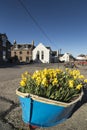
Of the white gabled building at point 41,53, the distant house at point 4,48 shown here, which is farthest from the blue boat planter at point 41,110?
the white gabled building at point 41,53

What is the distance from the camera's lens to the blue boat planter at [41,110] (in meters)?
4.17

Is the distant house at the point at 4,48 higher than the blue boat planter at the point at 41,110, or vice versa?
the distant house at the point at 4,48

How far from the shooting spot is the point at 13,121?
4.86m

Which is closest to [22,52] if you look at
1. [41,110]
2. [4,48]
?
[4,48]

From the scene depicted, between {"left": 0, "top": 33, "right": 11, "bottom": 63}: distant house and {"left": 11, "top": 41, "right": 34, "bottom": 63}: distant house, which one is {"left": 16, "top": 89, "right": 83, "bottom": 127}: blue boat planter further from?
{"left": 11, "top": 41, "right": 34, "bottom": 63}: distant house

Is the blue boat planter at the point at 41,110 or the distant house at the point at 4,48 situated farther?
the distant house at the point at 4,48

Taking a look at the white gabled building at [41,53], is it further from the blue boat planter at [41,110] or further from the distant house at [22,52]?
the blue boat planter at [41,110]

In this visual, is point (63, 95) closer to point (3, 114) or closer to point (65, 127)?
point (65, 127)

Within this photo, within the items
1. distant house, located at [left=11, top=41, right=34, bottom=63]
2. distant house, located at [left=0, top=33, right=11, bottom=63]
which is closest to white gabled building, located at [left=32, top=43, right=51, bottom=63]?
distant house, located at [left=11, top=41, right=34, bottom=63]

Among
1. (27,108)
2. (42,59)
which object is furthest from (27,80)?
(42,59)

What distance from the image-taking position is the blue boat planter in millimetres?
4172

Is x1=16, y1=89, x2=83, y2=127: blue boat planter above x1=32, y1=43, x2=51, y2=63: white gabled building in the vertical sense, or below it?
below

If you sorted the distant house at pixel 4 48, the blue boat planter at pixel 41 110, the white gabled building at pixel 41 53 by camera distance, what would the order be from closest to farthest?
the blue boat planter at pixel 41 110
the distant house at pixel 4 48
the white gabled building at pixel 41 53

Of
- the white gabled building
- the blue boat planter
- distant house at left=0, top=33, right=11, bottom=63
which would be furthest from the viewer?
the white gabled building
